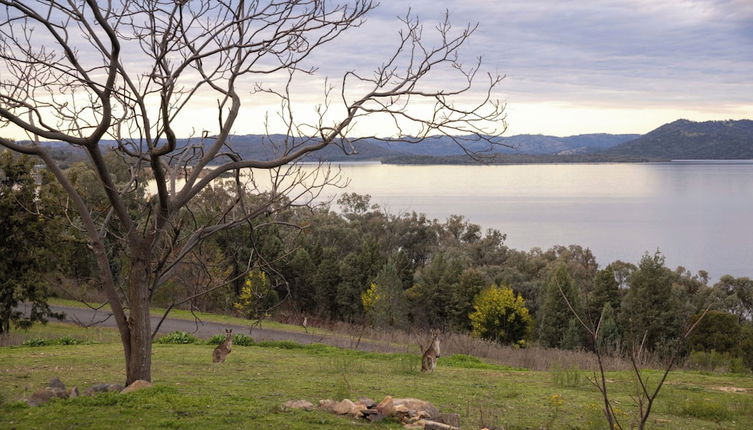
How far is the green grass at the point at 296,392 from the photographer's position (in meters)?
6.33

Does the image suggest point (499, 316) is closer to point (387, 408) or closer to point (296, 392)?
point (296, 392)

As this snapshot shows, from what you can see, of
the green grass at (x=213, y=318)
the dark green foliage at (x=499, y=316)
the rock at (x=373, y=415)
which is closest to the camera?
the rock at (x=373, y=415)

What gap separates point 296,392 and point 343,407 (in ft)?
5.62

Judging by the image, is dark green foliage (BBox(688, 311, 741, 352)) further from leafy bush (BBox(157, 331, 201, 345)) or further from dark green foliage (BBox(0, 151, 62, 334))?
dark green foliage (BBox(0, 151, 62, 334))

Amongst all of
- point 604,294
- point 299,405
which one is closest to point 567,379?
point 299,405

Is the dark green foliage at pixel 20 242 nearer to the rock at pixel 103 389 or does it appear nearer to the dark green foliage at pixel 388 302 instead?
the rock at pixel 103 389

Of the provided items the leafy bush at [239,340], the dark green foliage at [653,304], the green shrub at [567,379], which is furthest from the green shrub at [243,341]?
the dark green foliage at [653,304]

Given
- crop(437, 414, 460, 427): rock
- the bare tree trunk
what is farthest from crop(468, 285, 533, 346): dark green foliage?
the bare tree trunk

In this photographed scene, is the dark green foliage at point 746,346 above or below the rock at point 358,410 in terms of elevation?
below

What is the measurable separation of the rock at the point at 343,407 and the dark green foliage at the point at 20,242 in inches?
569

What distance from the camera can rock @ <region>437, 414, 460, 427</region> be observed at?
665 cm

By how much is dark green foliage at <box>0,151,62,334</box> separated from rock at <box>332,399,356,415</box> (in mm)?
14444

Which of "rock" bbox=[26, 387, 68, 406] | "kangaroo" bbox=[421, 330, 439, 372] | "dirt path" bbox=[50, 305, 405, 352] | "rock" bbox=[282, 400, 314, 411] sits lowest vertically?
"dirt path" bbox=[50, 305, 405, 352]

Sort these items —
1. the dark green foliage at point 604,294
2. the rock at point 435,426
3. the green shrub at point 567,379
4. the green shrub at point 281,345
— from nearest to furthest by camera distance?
1. the rock at point 435,426
2. the green shrub at point 567,379
3. the green shrub at point 281,345
4. the dark green foliage at point 604,294
